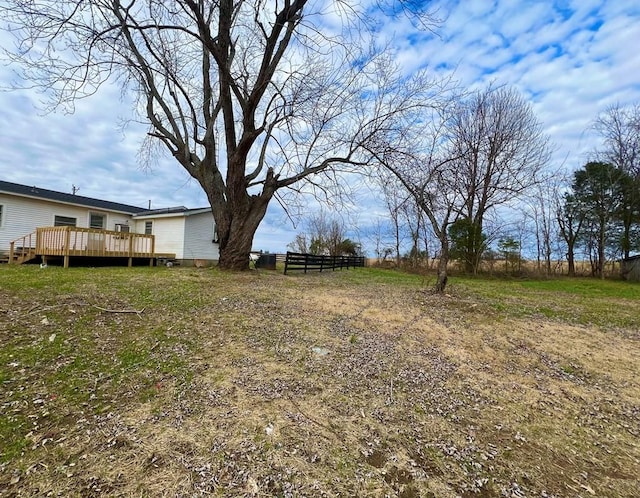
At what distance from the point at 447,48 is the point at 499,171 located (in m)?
12.1

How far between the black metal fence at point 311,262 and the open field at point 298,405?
845cm

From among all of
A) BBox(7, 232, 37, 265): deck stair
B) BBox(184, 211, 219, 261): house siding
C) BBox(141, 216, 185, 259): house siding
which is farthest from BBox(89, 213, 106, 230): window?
BBox(184, 211, 219, 261): house siding

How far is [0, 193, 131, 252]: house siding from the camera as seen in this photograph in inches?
495

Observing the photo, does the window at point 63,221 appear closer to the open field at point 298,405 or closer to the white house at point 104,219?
the white house at point 104,219

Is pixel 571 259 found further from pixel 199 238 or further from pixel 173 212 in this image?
pixel 173 212

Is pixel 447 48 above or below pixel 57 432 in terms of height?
above

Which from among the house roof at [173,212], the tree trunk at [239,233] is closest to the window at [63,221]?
the house roof at [173,212]

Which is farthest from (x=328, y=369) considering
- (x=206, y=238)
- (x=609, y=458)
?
(x=206, y=238)

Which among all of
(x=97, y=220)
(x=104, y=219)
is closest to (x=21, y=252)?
(x=97, y=220)

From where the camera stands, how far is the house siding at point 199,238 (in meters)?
15.2

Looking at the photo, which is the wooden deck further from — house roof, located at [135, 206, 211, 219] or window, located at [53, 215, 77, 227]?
house roof, located at [135, 206, 211, 219]

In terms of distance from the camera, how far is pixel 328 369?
349cm

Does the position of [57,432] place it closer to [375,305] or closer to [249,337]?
[249,337]

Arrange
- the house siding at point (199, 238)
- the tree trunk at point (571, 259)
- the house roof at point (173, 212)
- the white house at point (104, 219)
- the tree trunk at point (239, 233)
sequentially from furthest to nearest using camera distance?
the tree trunk at point (571, 259) < the house siding at point (199, 238) < the house roof at point (173, 212) < the white house at point (104, 219) < the tree trunk at point (239, 233)
